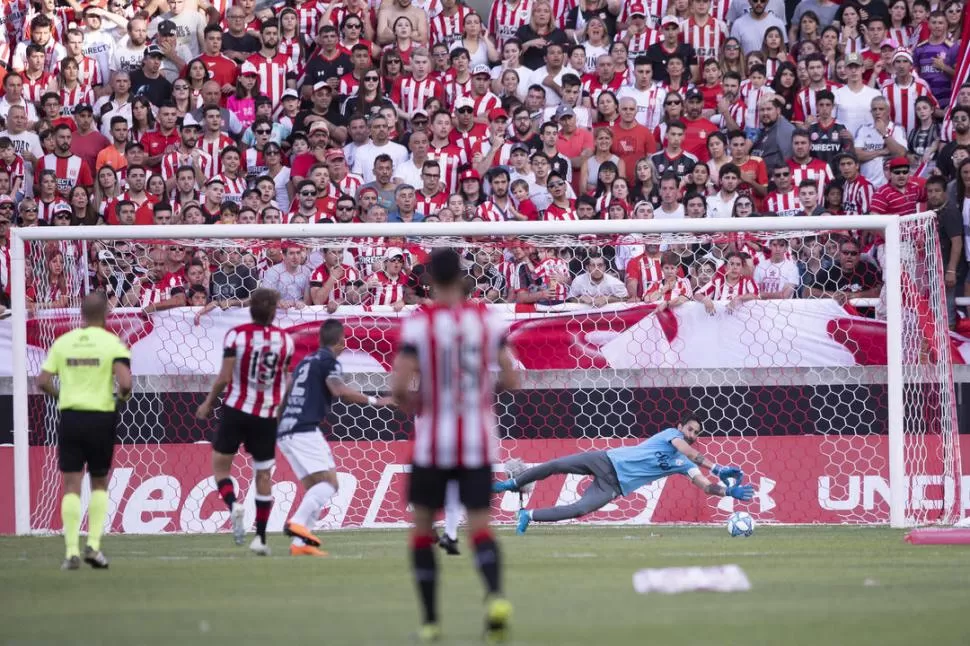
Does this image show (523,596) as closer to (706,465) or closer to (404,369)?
(404,369)

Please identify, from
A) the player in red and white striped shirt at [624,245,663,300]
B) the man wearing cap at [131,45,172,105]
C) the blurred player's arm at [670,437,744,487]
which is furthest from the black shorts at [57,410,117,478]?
the man wearing cap at [131,45,172,105]

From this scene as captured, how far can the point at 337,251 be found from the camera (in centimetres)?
1598

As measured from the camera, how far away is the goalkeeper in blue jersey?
1377 centimetres

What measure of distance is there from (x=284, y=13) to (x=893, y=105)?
303 inches

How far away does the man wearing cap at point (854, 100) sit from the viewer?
17938 millimetres

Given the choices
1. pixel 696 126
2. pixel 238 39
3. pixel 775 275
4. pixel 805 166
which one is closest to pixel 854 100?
pixel 805 166

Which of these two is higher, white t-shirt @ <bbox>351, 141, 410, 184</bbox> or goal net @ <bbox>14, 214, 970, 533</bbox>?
white t-shirt @ <bbox>351, 141, 410, 184</bbox>

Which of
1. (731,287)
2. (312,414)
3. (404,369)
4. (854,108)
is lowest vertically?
(312,414)

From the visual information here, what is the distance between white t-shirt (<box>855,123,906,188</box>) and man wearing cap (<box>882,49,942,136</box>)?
0.89 feet

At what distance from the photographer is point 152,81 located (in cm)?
1930

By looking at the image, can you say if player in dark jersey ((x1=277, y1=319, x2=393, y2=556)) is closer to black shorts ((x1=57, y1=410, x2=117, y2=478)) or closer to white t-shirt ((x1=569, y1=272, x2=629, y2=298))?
black shorts ((x1=57, y1=410, x2=117, y2=478))

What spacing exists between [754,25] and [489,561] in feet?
45.2

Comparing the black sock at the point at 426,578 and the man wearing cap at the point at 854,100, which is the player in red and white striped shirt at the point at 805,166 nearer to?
the man wearing cap at the point at 854,100

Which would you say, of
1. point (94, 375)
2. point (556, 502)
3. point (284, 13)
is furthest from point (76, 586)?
point (284, 13)
